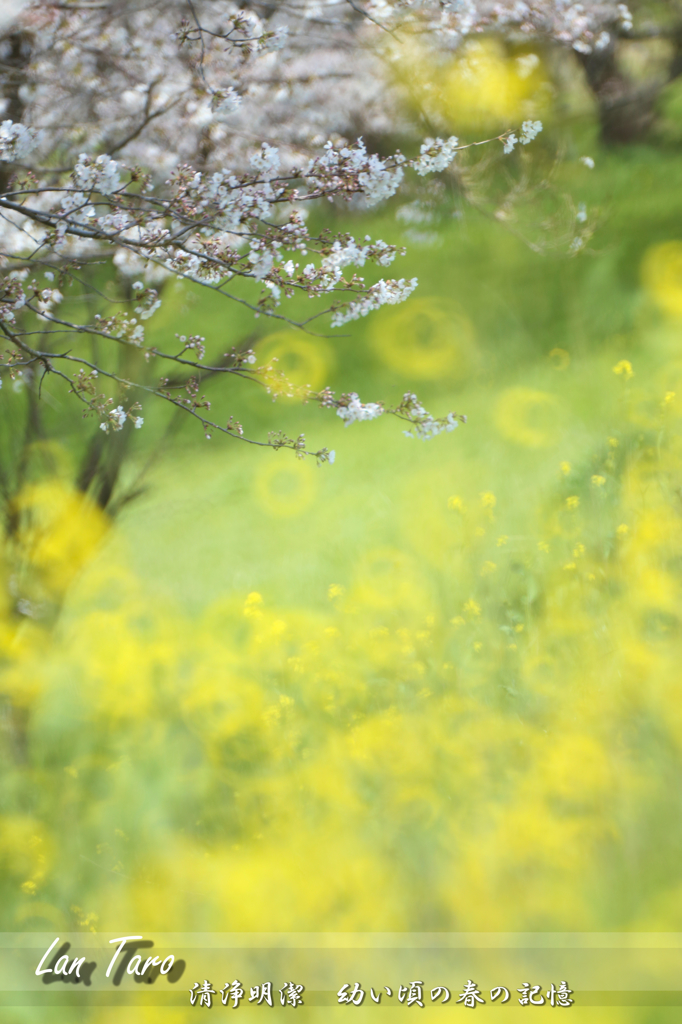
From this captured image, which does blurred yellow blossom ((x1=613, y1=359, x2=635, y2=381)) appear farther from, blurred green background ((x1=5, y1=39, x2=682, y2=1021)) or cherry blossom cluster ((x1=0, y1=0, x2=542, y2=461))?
cherry blossom cluster ((x1=0, y1=0, x2=542, y2=461))

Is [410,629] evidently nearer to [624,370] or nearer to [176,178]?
[176,178]

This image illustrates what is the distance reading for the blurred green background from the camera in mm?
1670

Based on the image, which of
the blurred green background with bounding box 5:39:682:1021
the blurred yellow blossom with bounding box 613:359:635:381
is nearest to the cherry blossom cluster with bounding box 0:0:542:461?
the blurred green background with bounding box 5:39:682:1021

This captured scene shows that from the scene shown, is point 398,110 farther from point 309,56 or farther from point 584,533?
point 584,533

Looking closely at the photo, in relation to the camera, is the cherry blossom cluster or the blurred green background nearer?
the cherry blossom cluster

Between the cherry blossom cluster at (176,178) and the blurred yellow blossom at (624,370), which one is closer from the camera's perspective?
the cherry blossom cluster at (176,178)

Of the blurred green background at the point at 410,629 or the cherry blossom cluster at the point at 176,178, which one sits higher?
the cherry blossom cluster at the point at 176,178

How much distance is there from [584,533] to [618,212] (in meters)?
2.23

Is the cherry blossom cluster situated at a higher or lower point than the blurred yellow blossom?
higher

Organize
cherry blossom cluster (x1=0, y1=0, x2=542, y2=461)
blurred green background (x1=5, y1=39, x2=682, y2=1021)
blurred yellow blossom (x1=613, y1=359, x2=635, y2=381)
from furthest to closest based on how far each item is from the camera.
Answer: blurred yellow blossom (x1=613, y1=359, x2=635, y2=381) < blurred green background (x1=5, y1=39, x2=682, y2=1021) < cherry blossom cluster (x1=0, y1=0, x2=542, y2=461)

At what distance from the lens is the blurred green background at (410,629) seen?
167cm

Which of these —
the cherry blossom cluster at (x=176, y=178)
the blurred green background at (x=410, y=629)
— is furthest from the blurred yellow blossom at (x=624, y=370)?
the cherry blossom cluster at (x=176, y=178)

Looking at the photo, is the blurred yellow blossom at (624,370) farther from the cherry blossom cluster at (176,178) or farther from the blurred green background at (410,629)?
the cherry blossom cluster at (176,178)

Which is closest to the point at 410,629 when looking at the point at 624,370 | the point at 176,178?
the point at 176,178
